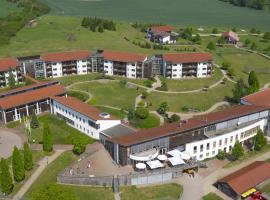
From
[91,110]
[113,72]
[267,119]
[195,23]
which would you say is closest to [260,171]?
[267,119]

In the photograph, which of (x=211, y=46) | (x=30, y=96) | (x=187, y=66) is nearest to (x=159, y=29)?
(x=211, y=46)

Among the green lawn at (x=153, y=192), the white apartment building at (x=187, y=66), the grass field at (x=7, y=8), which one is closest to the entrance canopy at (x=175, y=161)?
the green lawn at (x=153, y=192)

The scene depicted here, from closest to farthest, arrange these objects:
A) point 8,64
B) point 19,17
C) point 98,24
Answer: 1. point 8,64
2. point 98,24
3. point 19,17

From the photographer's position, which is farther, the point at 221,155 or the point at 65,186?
the point at 221,155

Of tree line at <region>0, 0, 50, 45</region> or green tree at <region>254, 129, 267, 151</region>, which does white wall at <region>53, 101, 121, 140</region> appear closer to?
green tree at <region>254, 129, 267, 151</region>

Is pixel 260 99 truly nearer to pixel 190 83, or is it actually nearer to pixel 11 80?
pixel 190 83

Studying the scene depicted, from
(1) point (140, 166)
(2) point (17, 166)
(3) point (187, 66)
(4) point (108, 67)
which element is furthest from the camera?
(4) point (108, 67)

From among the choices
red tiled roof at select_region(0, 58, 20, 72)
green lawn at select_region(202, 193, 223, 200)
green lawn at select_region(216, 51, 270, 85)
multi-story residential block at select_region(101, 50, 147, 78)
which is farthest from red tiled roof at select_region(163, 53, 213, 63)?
green lawn at select_region(202, 193, 223, 200)

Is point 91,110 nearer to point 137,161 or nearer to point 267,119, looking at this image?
point 137,161
